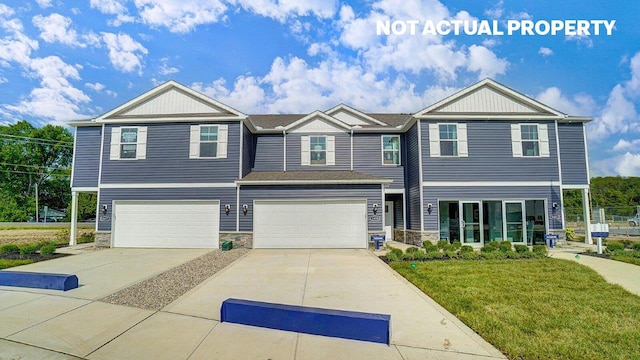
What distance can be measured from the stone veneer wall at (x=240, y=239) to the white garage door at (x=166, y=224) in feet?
2.05

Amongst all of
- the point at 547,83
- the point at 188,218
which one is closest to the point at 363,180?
the point at 188,218

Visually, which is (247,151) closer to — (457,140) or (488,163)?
(457,140)

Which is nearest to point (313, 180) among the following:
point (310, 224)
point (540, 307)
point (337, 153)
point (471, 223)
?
point (310, 224)

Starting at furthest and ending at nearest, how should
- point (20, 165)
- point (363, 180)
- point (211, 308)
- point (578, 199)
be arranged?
1. point (578, 199)
2. point (20, 165)
3. point (363, 180)
4. point (211, 308)

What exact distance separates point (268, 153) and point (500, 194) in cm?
1110

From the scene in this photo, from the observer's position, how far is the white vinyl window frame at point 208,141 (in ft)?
47.8

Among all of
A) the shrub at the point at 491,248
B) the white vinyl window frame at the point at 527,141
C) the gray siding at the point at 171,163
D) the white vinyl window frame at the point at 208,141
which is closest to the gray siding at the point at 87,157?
the gray siding at the point at 171,163

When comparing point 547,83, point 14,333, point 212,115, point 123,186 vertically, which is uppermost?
point 547,83

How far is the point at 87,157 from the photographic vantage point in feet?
50.3

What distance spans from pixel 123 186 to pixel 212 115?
518cm

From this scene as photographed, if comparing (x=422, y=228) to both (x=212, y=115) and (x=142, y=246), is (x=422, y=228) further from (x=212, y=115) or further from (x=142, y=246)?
(x=142, y=246)

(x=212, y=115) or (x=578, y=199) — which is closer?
(x=212, y=115)

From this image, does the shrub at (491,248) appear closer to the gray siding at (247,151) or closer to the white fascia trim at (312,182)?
the white fascia trim at (312,182)

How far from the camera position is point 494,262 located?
395 inches
